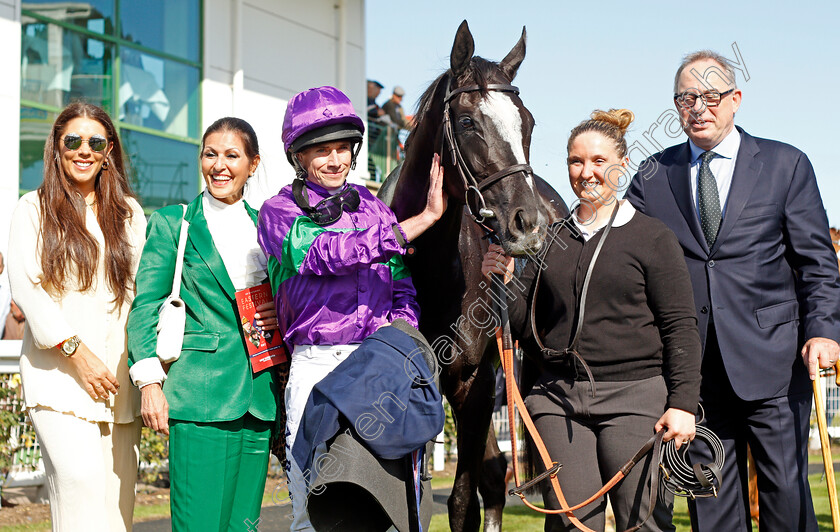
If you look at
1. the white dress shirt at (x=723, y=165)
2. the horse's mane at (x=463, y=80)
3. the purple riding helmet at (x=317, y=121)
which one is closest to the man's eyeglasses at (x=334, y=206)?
the purple riding helmet at (x=317, y=121)

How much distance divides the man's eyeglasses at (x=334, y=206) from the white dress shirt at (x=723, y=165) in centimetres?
140

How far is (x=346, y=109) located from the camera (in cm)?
300

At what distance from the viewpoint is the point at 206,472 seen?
9.98ft

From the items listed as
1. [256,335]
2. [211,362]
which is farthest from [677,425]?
[211,362]

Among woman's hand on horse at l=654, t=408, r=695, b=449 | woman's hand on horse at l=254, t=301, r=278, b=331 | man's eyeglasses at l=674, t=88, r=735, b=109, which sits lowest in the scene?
woman's hand on horse at l=654, t=408, r=695, b=449

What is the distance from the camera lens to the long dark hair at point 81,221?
3102 mm

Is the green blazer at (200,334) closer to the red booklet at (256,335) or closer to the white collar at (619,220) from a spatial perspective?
the red booklet at (256,335)

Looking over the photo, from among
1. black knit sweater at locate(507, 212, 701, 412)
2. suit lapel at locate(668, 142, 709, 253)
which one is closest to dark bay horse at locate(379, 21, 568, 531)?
black knit sweater at locate(507, 212, 701, 412)

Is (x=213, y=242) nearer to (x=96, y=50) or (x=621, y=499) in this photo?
(x=621, y=499)

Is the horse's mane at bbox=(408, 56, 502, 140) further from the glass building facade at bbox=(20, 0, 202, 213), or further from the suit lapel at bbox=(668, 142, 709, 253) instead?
the glass building facade at bbox=(20, 0, 202, 213)

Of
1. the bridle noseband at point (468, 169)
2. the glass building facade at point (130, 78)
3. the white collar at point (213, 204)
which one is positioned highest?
the glass building facade at point (130, 78)

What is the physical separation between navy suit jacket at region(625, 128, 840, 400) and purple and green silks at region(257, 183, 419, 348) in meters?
1.22

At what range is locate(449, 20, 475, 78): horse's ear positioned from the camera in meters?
3.44

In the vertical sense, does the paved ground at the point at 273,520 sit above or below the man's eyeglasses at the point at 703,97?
below
